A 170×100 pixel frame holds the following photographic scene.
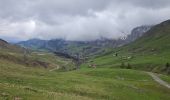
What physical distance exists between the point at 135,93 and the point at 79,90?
14126 mm

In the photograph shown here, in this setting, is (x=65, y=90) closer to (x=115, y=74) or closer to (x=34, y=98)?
(x=34, y=98)

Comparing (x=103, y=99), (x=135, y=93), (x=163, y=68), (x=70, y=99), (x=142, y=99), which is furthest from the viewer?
(x=163, y=68)

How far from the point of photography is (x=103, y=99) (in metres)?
53.6

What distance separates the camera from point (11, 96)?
3631 centimetres

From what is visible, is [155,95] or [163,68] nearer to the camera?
[155,95]

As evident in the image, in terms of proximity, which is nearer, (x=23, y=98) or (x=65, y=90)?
(x=23, y=98)

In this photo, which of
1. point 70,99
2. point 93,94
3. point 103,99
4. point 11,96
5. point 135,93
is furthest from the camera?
point 135,93

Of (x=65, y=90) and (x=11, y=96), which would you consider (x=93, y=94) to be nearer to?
(x=65, y=90)

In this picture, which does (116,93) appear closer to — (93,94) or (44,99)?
(93,94)

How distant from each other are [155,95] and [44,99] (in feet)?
120

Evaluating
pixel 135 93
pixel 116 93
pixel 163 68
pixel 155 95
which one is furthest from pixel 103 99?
pixel 163 68

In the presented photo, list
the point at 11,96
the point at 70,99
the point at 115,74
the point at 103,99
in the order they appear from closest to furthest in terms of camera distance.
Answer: the point at 11,96
the point at 70,99
the point at 103,99
the point at 115,74

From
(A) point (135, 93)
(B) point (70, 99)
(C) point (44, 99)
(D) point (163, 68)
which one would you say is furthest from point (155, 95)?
(D) point (163, 68)

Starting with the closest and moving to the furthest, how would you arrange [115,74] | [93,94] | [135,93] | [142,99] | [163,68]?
[93,94] → [142,99] → [135,93] → [115,74] → [163,68]
